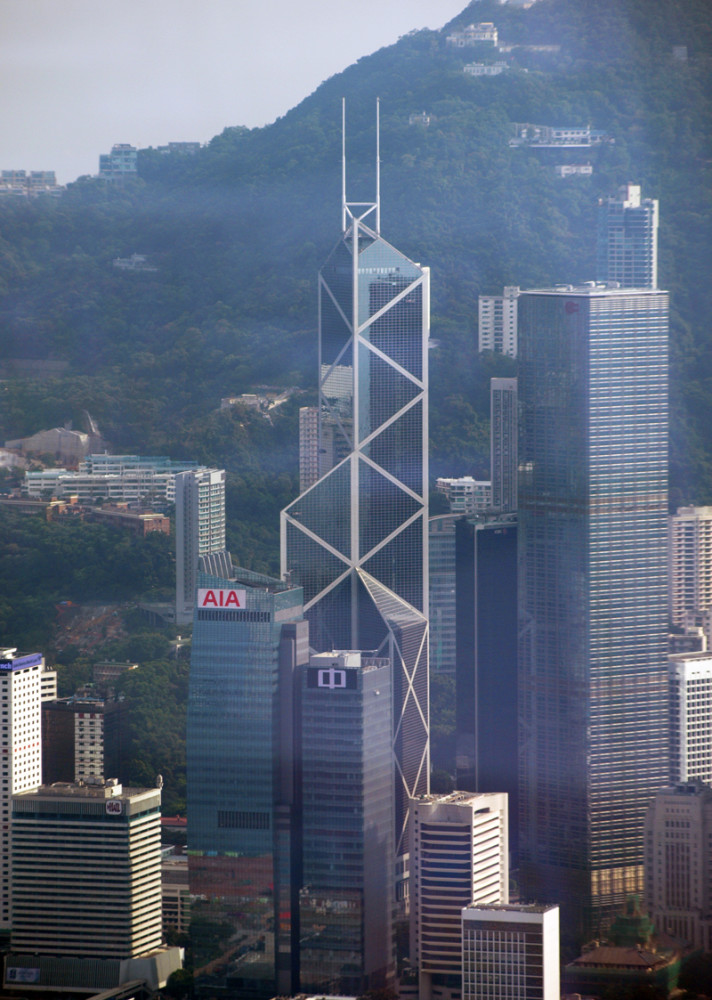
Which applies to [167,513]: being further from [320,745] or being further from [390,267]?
[320,745]

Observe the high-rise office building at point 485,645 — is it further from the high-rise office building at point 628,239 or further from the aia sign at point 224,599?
the high-rise office building at point 628,239

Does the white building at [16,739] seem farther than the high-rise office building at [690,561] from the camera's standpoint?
No

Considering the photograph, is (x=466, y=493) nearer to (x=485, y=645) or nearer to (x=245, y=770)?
(x=485, y=645)

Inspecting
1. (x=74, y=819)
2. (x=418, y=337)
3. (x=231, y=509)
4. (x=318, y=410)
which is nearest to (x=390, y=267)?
(x=418, y=337)

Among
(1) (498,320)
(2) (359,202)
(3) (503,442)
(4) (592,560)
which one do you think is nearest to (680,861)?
(4) (592,560)

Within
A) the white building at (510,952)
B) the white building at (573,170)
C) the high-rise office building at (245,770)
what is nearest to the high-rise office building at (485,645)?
the high-rise office building at (245,770)

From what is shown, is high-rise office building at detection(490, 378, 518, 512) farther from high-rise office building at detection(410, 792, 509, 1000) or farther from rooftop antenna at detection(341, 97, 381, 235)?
high-rise office building at detection(410, 792, 509, 1000)
